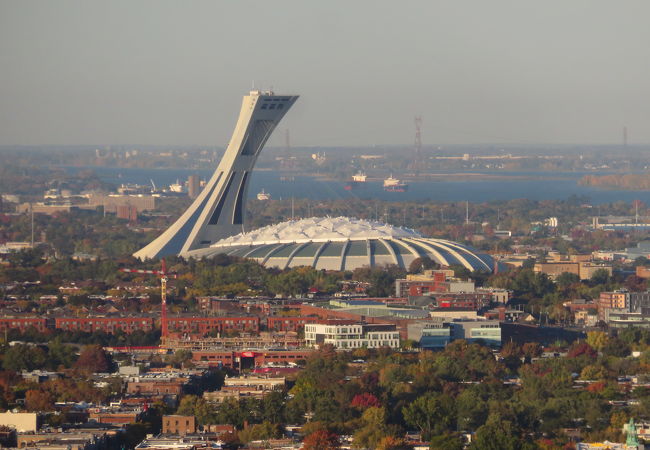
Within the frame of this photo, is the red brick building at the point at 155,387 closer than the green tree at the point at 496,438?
No

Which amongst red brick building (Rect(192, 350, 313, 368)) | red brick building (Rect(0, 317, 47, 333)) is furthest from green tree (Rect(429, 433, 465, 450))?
red brick building (Rect(0, 317, 47, 333))

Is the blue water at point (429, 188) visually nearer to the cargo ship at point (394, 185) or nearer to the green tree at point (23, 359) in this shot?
the cargo ship at point (394, 185)


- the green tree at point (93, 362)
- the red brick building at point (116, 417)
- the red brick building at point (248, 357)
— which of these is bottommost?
the red brick building at point (248, 357)

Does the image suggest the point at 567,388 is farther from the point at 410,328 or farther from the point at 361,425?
the point at 410,328

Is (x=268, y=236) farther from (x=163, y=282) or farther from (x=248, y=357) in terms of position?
(x=248, y=357)

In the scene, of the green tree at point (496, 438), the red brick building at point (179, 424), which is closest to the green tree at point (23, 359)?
the red brick building at point (179, 424)

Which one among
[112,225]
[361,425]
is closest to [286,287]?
[361,425]
